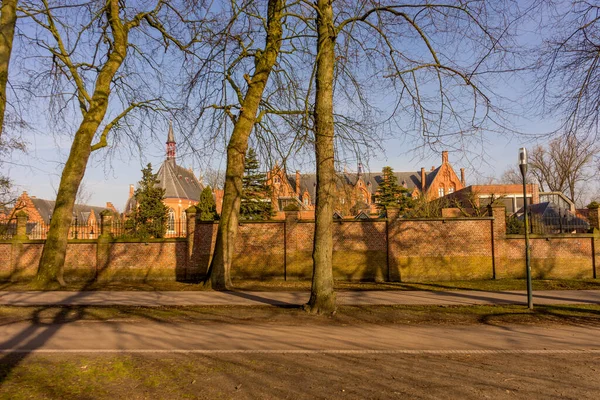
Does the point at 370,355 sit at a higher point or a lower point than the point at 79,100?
lower

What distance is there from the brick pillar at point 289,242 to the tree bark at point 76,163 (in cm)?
764

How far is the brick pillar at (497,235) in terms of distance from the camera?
17.9 m

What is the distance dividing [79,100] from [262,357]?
13215 mm

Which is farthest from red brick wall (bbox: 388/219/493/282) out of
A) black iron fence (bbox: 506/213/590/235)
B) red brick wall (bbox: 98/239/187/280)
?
red brick wall (bbox: 98/239/187/280)

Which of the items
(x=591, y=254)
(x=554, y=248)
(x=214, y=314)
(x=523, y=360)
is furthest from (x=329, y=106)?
(x=591, y=254)

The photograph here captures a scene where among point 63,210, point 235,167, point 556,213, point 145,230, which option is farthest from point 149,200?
point 556,213

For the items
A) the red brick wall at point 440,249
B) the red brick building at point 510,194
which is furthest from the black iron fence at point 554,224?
the red brick building at point 510,194

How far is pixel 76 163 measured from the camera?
594 inches

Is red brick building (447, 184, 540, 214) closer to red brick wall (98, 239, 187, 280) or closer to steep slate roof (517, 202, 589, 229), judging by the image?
steep slate roof (517, 202, 589, 229)

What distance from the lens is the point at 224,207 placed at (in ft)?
46.9

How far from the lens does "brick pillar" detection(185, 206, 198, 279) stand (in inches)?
722

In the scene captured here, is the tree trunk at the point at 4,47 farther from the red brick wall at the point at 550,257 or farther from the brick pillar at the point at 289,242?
the red brick wall at the point at 550,257

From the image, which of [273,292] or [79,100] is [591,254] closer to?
[273,292]

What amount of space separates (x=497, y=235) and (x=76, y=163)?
15.6 m
